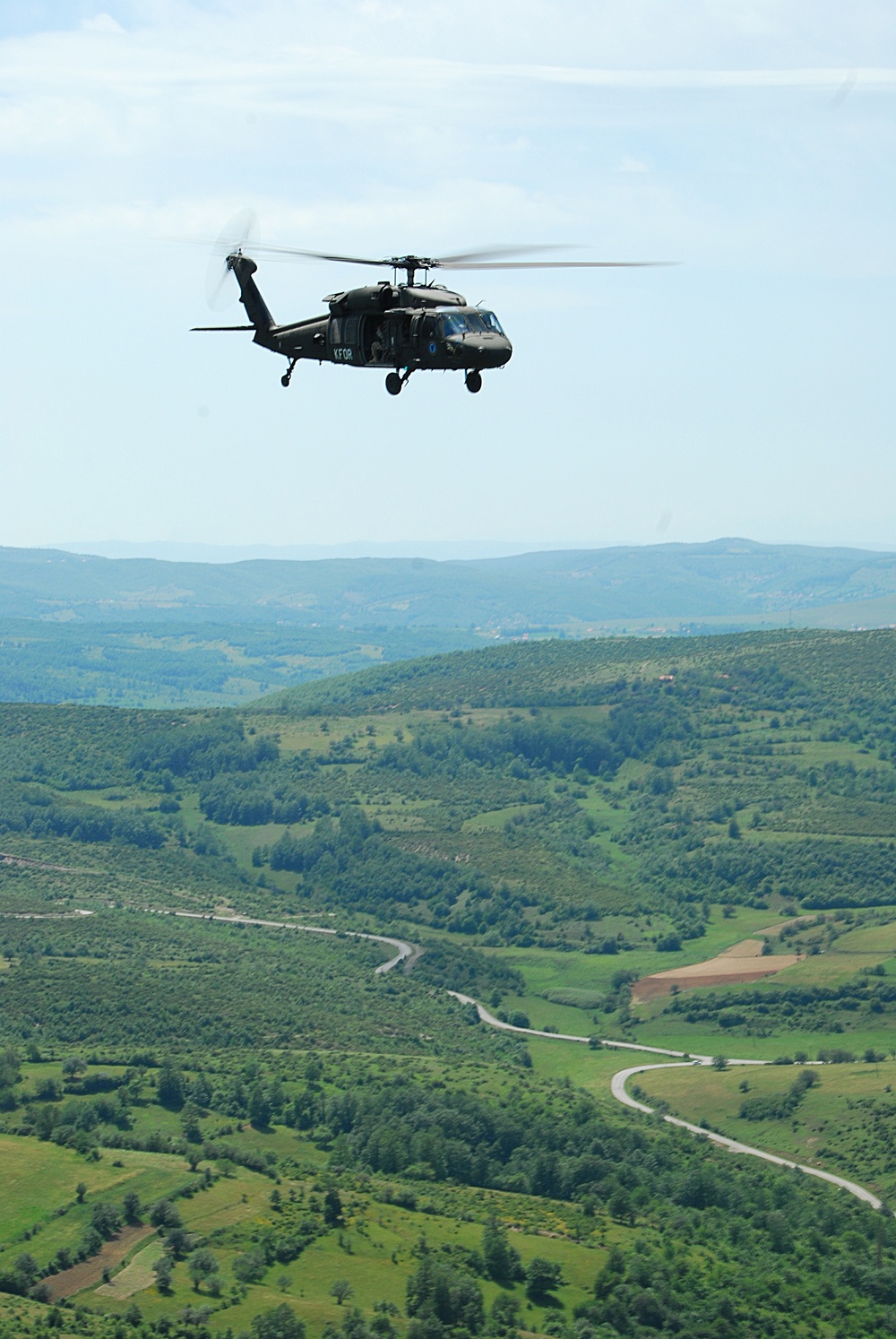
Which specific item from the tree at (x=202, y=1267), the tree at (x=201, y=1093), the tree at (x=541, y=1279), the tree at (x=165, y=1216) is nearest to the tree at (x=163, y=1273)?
the tree at (x=202, y=1267)

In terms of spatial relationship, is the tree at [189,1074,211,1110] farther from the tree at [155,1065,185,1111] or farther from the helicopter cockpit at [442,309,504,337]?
the helicopter cockpit at [442,309,504,337]

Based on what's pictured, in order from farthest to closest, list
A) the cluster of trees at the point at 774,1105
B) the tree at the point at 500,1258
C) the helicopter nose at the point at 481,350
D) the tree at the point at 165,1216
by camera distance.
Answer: the cluster of trees at the point at 774,1105, the tree at the point at 165,1216, the tree at the point at 500,1258, the helicopter nose at the point at 481,350

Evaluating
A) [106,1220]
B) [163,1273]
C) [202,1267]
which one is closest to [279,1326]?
[202,1267]

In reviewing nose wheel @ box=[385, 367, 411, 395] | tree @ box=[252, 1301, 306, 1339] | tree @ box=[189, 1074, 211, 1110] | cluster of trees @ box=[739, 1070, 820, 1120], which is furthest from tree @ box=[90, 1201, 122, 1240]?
nose wheel @ box=[385, 367, 411, 395]

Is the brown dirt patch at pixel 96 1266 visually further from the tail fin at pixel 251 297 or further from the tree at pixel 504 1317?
the tail fin at pixel 251 297

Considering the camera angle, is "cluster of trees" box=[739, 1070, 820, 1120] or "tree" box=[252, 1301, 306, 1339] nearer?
"tree" box=[252, 1301, 306, 1339]

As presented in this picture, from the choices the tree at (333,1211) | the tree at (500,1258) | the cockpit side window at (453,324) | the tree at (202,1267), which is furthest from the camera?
the tree at (333,1211)
